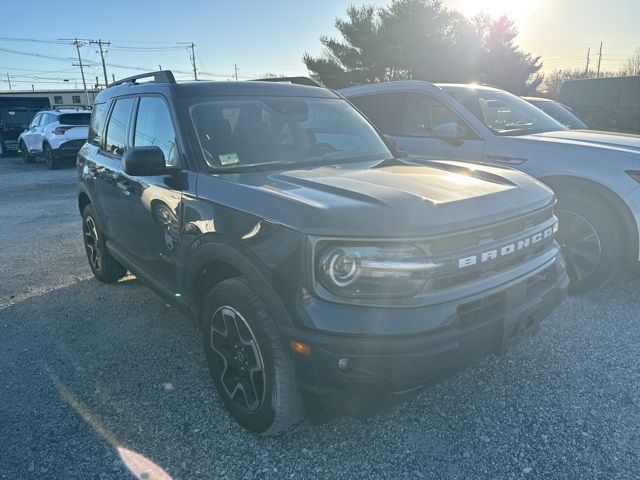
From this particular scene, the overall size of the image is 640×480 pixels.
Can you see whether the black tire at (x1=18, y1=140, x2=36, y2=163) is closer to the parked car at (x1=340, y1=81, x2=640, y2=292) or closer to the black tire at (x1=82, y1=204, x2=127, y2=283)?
the black tire at (x1=82, y1=204, x2=127, y2=283)

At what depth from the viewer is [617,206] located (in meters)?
3.97

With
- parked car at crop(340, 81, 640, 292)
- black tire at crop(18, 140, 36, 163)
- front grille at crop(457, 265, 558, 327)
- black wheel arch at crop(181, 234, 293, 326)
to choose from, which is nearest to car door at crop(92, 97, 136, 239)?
black wheel arch at crop(181, 234, 293, 326)

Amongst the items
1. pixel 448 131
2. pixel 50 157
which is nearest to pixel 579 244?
pixel 448 131

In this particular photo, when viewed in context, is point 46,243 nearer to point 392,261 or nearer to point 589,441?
point 392,261

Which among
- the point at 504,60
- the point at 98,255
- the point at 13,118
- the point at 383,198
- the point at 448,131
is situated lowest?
the point at 98,255

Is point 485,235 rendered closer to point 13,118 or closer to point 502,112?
point 502,112

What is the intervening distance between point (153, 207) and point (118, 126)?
1259 millimetres

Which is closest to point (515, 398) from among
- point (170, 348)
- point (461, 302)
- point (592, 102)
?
point (461, 302)

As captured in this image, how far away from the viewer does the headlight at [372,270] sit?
6.69 feet

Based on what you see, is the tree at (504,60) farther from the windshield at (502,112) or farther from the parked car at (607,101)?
the windshield at (502,112)

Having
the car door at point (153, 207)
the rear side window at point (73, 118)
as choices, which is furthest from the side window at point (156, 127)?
the rear side window at point (73, 118)

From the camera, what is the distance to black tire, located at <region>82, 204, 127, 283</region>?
4680mm

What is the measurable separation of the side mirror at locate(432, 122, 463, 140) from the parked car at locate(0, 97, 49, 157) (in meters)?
21.2

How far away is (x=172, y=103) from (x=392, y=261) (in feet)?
6.23
